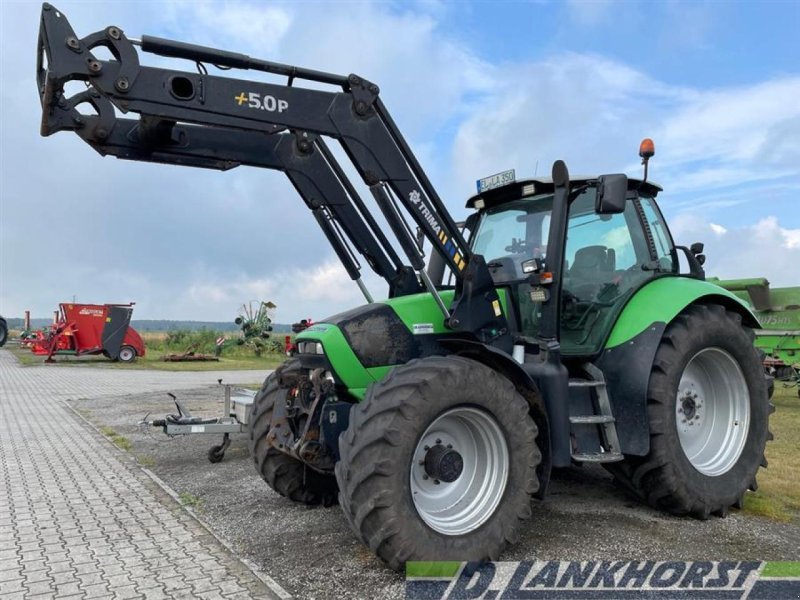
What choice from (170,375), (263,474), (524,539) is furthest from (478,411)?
(170,375)

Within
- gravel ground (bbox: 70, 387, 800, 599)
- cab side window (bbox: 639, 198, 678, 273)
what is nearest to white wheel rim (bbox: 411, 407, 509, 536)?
gravel ground (bbox: 70, 387, 800, 599)

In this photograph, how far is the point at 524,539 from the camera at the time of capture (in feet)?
13.9

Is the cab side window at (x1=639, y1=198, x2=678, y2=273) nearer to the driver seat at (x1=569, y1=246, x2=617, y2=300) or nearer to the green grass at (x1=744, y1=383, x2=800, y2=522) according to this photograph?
the driver seat at (x1=569, y1=246, x2=617, y2=300)

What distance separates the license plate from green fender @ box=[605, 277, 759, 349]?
4.37ft

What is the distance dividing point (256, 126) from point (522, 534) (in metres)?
3.14

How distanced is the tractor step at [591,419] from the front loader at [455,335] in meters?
0.01

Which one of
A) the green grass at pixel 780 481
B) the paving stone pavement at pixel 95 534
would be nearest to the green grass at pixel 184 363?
the paving stone pavement at pixel 95 534

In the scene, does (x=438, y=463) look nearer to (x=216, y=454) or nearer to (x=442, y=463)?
(x=442, y=463)

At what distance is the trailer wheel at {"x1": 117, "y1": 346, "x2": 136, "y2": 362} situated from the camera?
25078 millimetres

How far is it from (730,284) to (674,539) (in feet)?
31.5

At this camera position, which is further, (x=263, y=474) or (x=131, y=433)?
(x=131, y=433)

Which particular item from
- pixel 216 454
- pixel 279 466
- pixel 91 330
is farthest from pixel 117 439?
pixel 91 330

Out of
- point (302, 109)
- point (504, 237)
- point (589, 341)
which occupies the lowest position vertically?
point (589, 341)

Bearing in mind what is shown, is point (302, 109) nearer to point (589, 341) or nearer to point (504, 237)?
point (504, 237)
